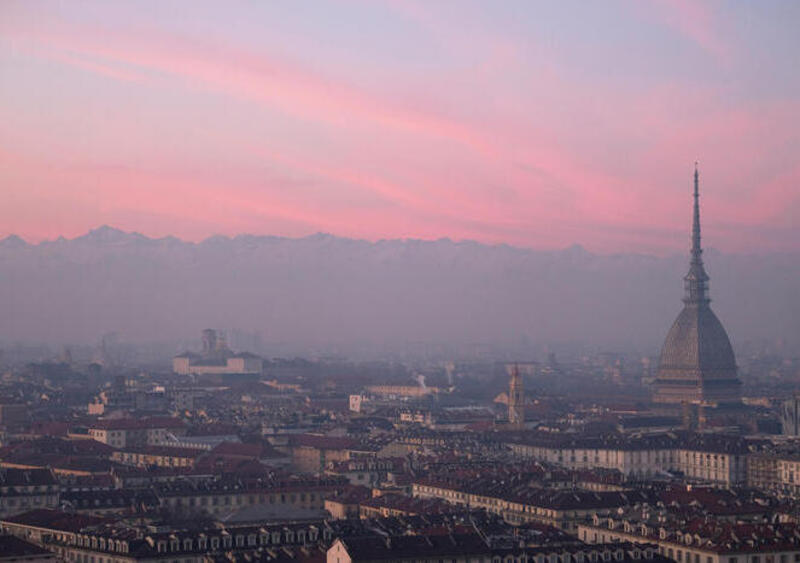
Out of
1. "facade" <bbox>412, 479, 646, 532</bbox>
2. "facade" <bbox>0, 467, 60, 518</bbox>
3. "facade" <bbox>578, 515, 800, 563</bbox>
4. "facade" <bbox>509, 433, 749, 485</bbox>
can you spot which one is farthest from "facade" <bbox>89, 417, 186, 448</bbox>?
"facade" <bbox>578, 515, 800, 563</bbox>

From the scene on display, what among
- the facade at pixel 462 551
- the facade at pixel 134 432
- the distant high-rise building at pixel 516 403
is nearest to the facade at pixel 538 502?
the facade at pixel 462 551

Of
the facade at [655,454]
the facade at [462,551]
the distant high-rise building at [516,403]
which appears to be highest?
the distant high-rise building at [516,403]

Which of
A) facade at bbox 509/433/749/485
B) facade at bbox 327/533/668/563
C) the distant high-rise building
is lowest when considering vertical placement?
facade at bbox 327/533/668/563

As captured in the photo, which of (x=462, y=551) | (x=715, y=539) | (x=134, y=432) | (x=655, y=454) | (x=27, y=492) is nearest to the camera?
(x=462, y=551)

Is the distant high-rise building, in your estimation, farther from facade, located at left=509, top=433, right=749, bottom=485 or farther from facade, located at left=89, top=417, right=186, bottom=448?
facade, located at left=89, top=417, right=186, bottom=448

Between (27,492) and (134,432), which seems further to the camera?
(134,432)

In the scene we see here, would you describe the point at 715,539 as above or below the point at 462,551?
above

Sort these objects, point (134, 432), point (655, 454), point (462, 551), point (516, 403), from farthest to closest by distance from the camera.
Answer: point (516, 403) < point (134, 432) < point (655, 454) < point (462, 551)

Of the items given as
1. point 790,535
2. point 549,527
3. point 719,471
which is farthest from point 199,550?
point 719,471

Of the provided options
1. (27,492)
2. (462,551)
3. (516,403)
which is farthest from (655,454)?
(462,551)

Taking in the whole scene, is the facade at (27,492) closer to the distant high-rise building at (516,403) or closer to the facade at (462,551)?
the facade at (462,551)

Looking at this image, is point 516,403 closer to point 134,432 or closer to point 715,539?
point 134,432
